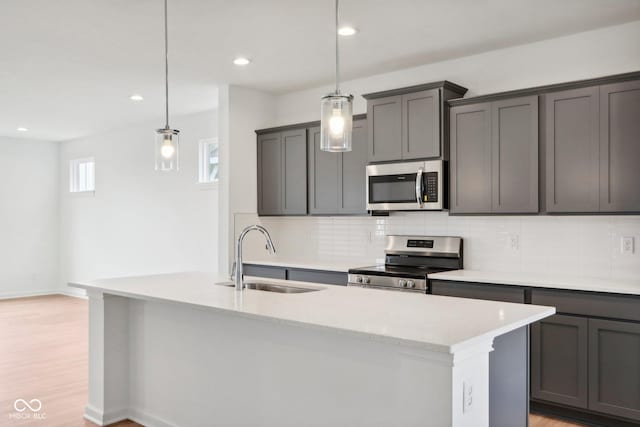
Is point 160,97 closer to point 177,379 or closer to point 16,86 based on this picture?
point 16,86

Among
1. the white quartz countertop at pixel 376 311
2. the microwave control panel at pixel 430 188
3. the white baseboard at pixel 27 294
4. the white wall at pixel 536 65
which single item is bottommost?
the white baseboard at pixel 27 294

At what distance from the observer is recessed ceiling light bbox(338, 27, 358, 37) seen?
3818 mm

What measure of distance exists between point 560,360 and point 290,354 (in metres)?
1.96

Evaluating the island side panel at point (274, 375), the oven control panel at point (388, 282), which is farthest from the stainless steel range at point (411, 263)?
the island side panel at point (274, 375)

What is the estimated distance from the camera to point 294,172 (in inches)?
217

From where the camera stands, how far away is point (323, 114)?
261 cm

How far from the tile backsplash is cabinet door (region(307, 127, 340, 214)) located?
0.32 meters

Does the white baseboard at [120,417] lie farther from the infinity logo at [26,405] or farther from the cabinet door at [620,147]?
the cabinet door at [620,147]

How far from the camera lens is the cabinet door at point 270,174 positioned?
221 inches

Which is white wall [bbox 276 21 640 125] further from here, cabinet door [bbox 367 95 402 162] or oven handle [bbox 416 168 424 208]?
oven handle [bbox 416 168 424 208]

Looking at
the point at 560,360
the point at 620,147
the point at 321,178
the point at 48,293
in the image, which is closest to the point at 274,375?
the point at 560,360

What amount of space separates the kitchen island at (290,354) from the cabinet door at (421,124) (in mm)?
1694

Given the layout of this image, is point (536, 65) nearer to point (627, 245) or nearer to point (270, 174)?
point (627, 245)

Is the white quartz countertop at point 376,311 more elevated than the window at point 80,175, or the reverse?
the window at point 80,175
